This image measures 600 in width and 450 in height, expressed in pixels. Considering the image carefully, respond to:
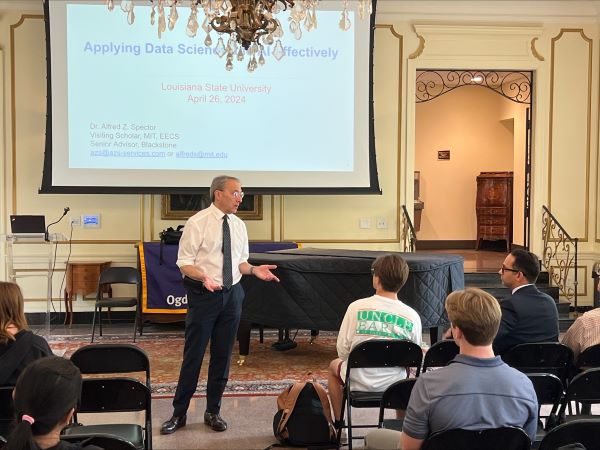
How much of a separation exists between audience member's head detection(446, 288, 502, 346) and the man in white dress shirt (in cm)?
193

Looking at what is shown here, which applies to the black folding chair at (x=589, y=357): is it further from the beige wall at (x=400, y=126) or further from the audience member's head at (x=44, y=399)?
the beige wall at (x=400, y=126)

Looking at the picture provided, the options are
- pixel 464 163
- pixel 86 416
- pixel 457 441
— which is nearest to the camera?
pixel 457 441

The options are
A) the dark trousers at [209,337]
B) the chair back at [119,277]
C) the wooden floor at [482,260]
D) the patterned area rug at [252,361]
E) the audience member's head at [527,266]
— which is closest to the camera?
the audience member's head at [527,266]

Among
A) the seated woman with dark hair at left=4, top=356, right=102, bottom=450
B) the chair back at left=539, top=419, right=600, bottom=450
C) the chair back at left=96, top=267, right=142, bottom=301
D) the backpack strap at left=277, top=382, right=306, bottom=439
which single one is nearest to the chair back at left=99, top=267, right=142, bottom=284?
the chair back at left=96, top=267, right=142, bottom=301

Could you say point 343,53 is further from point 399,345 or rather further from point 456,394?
point 456,394

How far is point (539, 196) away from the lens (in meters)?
8.40

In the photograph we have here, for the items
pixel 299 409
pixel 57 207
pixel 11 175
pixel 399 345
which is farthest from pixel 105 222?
pixel 399 345

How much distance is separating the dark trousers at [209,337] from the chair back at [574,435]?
228 centimetres

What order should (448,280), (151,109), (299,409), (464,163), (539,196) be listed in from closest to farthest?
(299,409)
(448,280)
(151,109)
(539,196)
(464,163)

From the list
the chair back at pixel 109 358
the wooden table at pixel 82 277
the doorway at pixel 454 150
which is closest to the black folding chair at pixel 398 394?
the chair back at pixel 109 358

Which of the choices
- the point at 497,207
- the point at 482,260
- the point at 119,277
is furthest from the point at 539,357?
the point at 497,207

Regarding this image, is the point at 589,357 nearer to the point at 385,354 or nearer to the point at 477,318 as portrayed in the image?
the point at 385,354

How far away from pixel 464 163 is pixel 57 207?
777cm

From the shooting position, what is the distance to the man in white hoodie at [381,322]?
3.54 meters
